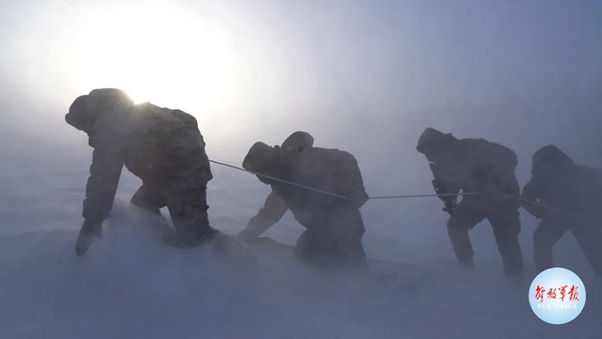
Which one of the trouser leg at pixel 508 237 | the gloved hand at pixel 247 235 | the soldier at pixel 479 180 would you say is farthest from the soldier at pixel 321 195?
the trouser leg at pixel 508 237

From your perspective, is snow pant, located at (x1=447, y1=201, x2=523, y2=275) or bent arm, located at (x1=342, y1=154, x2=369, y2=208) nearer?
bent arm, located at (x1=342, y1=154, x2=369, y2=208)

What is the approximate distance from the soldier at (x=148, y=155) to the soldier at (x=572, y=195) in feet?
13.3

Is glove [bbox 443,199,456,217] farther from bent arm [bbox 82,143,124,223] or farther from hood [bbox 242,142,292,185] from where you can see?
bent arm [bbox 82,143,124,223]

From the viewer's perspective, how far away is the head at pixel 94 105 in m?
3.89

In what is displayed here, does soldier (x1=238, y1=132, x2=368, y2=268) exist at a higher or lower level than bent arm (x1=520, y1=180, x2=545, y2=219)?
lower

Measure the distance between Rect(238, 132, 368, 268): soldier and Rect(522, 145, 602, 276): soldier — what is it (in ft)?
8.06

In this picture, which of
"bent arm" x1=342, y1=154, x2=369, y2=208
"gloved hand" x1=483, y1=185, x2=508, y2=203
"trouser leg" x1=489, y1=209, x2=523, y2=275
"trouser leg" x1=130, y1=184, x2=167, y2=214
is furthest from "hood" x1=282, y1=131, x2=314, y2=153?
"trouser leg" x1=489, y1=209, x2=523, y2=275

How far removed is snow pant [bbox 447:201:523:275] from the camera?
544 cm

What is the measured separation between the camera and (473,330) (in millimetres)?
3641

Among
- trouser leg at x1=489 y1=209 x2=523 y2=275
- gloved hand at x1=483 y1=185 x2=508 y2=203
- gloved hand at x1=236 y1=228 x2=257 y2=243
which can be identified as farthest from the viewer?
trouser leg at x1=489 y1=209 x2=523 y2=275

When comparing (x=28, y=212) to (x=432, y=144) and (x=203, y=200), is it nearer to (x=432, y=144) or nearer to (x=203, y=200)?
(x=203, y=200)

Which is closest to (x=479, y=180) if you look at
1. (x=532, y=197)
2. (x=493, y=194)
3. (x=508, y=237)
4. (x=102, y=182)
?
(x=493, y=194)

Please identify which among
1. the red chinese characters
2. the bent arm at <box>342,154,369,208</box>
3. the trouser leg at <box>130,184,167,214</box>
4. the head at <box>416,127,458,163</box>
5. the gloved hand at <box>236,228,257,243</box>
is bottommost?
the gloved hand at <box>236,228,257,243</box>

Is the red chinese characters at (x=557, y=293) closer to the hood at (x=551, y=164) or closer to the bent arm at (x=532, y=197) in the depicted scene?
the bent arm at (x=532, y=197)
